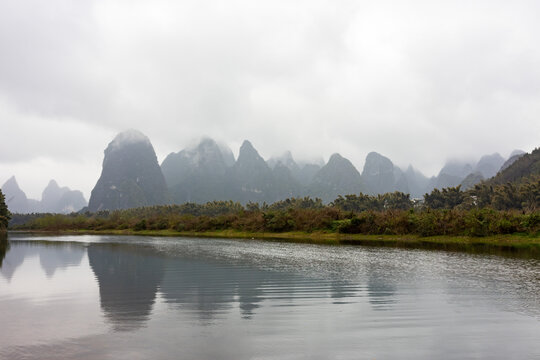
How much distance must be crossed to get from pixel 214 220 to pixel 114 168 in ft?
484

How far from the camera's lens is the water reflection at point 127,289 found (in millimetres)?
7773

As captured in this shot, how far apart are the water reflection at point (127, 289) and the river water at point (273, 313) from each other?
0.15 feet

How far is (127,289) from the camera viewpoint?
11.0 meters

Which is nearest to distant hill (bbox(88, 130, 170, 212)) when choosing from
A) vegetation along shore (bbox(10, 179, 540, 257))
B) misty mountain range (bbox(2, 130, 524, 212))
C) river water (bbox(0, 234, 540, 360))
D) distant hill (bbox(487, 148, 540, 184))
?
misty mountain range (bbox(2, 130, 524, 212))

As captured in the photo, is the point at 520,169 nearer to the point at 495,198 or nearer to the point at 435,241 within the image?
the point at 495,198

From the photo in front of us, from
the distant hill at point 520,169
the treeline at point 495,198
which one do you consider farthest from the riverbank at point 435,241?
the distant hill at point 520,169

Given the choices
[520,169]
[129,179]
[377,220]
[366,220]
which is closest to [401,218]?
[377,220]

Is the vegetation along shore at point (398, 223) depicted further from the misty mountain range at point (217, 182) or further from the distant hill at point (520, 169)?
the misty mountain range at point (217, 182)

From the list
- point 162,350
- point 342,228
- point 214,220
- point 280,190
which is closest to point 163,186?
point 280,190

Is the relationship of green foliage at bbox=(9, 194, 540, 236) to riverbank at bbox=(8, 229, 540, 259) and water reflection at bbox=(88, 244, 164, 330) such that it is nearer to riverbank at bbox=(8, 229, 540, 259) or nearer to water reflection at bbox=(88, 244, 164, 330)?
riverbank at bbox=(8, 229, 540, 259)

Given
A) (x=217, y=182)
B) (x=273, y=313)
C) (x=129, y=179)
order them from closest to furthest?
1. (x=273, y=313)
2. (x=129, y=179)
3. (x=217, y=182)

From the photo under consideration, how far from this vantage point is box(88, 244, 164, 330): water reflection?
777 cm

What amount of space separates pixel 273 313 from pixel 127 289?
17.6ft

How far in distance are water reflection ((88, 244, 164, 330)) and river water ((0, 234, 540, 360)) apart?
0.15 ft
